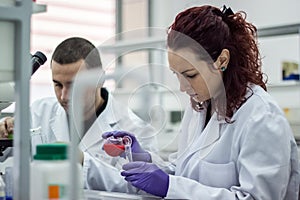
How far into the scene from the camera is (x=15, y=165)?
82 centimetres

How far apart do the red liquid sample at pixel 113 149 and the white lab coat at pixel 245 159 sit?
0.56 ft

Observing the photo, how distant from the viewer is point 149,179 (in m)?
1.36

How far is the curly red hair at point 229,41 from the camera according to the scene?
1.45 m

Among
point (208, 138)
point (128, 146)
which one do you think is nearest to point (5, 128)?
point (128, 146)

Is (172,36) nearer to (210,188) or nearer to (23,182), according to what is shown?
(210,188)

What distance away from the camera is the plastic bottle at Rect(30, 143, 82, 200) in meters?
0.87

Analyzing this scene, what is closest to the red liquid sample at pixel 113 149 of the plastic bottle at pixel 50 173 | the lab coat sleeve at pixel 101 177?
the lab coat sleeve at pixel 101 177

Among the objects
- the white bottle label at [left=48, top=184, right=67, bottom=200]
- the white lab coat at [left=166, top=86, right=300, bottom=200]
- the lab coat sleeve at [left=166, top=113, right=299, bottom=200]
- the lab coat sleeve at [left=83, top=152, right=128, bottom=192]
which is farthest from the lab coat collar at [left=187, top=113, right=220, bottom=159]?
the white bottle label at [left=48, top=184, right=67, bottom=200]

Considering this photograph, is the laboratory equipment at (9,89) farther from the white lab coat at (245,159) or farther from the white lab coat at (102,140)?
the white lab coat at (245,159)

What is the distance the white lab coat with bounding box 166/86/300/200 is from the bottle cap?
563mm

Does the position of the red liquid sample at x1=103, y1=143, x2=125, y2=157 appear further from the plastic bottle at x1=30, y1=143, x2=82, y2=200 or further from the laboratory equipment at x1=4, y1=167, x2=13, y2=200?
the plastic bottle at x1=30, y1=143, x2=82, y2=200

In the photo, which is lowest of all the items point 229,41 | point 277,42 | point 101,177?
point 101,177

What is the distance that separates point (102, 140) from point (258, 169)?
448 millimetres

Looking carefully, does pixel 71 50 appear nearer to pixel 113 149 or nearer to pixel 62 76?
pixel 62 76
